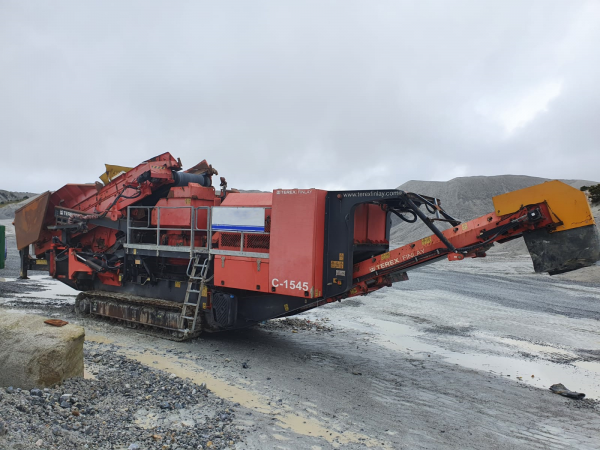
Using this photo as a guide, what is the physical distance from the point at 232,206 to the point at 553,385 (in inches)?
236

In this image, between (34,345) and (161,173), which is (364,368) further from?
(161,173)

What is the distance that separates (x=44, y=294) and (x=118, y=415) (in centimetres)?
1010

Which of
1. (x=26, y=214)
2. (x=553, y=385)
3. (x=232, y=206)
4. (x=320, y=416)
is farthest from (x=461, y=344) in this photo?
(x=26, y=214)

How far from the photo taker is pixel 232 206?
774cm

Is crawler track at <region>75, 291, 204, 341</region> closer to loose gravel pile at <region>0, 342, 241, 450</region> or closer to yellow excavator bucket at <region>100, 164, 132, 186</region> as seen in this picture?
loose gravel pile at <region>0, 342, 241, 450</region>

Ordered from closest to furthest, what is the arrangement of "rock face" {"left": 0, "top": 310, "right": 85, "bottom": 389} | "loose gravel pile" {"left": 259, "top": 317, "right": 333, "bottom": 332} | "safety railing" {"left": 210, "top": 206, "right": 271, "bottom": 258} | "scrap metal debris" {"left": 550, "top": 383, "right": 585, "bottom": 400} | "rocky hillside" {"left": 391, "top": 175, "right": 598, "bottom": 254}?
1. "rock face" {"left": 0, "top": 310, "right": 85, "bottom": 389}
2. "scrap metal debris" {"left": 550, "top": 383, "right": 585, "bottom": 400}
3. "safety railing" {"left": 210, "top": 206, "right": 271, "bottom": 258}
4. "loose gravel pile" {"left": 259, "top": 317, "right": 333, "bottom": 332}
5. "rocky hillside" {"left": 391, "top": 175, "right": 598, "bottom": 254}

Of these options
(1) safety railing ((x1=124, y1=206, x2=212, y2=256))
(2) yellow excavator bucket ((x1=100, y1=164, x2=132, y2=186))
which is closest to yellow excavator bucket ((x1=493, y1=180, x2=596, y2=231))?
(1) safety railing ((x1=124, y1=206, x2=212, y2=256))

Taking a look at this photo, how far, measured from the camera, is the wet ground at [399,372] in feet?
15.5

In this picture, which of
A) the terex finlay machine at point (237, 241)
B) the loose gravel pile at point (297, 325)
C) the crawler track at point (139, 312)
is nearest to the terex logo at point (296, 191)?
the terex finlay machine at point (237, 241)

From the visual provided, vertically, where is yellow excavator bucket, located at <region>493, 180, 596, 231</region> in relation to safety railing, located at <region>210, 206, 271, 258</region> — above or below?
above

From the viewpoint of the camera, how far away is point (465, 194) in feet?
207

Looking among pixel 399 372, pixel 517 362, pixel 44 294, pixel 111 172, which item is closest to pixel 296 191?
pixel 399 372

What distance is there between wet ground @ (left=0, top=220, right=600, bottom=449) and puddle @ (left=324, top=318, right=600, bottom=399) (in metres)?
0.03

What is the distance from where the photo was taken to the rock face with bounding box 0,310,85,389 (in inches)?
177
